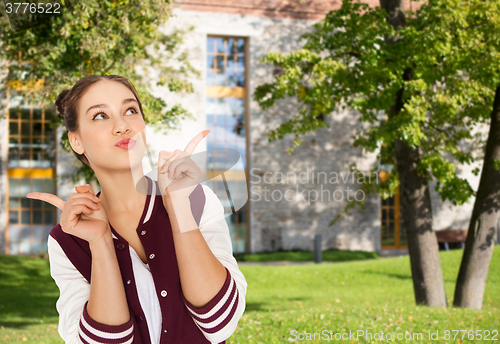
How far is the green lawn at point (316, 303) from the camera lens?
5332mm

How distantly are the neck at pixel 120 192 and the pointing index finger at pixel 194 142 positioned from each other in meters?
0.23

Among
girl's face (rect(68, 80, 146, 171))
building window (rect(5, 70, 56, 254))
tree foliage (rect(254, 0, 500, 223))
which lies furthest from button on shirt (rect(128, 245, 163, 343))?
building window (rect(5, 70, 56, 254))

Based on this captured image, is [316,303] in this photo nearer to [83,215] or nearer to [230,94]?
[83,215]

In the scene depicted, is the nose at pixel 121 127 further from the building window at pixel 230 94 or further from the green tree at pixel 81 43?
the building window at pixel 230 94

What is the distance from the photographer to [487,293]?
32.3ft

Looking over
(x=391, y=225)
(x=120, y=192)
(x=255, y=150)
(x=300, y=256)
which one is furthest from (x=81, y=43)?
(x=391, y=225)

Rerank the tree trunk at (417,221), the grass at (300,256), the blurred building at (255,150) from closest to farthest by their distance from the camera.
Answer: the tree trunk at (417,221) → the blurred building at (255,150) → the grass at (300,256)

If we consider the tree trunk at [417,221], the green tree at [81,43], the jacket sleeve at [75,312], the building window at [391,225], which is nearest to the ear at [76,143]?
the jacket sleeve at [75,312]

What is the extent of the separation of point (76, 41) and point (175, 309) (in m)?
6.10

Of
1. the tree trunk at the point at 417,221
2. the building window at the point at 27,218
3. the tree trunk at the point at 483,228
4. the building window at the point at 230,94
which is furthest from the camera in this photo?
the building window at the point at 230,94

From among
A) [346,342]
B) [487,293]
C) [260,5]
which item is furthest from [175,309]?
[260,5]

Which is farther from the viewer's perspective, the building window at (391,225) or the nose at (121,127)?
the building window at (391,225)

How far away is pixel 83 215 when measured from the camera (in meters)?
1.21

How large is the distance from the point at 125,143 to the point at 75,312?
50 centimetres
